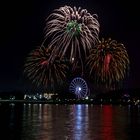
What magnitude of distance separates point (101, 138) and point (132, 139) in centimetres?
272

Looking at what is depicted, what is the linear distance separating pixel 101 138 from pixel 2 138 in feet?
28.5

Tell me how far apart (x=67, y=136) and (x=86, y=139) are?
9.92 ft

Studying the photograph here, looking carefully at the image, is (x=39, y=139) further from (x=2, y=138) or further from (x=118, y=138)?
(x=118, y=138)

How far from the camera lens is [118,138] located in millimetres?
41844

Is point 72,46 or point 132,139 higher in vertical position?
point 72,46

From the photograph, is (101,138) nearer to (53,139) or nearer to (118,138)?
(118,138)

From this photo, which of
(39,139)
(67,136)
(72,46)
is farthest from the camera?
(72,46)

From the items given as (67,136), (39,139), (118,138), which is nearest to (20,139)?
(39,139)

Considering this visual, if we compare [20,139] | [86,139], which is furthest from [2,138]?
[86,139]

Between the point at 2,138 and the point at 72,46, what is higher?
the point at 72,46

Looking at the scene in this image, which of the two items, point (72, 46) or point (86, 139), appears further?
point (72, 46)

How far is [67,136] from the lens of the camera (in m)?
43.1

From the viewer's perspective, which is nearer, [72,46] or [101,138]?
[101,138]

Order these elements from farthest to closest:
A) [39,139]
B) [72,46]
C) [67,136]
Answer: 1. [72,46]
2. [67,136]
3. [39,139]
